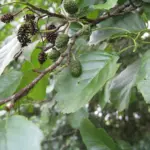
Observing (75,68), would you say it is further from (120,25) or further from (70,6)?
(120,25)

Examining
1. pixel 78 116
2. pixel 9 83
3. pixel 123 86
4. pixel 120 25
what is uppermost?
pixel 9 83

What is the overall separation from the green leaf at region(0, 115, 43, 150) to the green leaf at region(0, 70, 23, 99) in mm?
105

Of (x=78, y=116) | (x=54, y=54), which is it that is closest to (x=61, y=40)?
(x=54, y=54)

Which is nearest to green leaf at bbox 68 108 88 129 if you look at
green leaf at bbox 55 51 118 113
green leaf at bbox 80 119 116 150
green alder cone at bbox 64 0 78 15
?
green leaf at bbox 80 119 116 150

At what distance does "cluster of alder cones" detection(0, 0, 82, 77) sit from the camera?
32.9 inches

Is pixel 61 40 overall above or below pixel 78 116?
above

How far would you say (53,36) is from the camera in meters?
0.90

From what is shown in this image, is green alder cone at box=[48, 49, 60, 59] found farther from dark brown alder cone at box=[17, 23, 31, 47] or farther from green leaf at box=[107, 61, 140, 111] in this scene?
green leaf at box=[107, 61, 140, 111]

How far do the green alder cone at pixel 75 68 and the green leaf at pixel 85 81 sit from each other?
0.5 inches

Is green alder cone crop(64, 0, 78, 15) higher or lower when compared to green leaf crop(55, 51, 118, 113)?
higher

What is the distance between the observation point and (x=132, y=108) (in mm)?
2682

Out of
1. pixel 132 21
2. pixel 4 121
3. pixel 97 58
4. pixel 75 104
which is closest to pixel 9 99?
pixel 4 121

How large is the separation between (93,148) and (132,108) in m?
1.74

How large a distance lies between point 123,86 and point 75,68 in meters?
0.30
